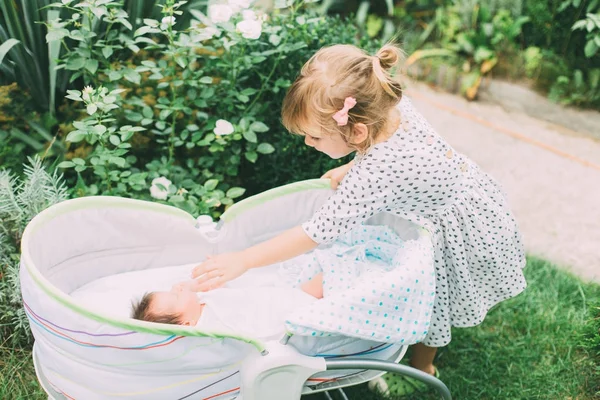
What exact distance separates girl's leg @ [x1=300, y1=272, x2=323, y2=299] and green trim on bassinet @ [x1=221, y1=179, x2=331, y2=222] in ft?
0.86

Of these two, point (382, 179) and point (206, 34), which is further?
point (206, 34)

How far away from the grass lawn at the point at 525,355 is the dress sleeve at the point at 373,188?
0.69m

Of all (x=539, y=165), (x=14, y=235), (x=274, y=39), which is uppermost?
(x=274, y=39)

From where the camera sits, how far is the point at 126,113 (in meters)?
2.38

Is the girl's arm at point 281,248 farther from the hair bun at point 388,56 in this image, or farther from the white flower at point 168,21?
the white flower at point 168,21

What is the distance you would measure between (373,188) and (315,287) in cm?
40

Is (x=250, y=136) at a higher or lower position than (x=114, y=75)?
lower

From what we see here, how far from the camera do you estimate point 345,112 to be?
5.15 feet

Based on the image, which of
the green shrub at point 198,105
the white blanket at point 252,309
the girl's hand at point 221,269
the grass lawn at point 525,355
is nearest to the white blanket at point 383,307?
the white blanket at point 252,309

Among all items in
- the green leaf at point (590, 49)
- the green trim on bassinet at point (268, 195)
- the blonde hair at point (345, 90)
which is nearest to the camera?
the blonde hair at point (345, 90)

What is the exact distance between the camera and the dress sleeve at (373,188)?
5.42 feet

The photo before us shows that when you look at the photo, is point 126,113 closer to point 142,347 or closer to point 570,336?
point 142,347

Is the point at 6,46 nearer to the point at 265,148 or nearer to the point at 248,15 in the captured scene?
the point at 248,15

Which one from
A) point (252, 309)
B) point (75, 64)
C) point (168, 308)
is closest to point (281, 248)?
point (252, 309)
